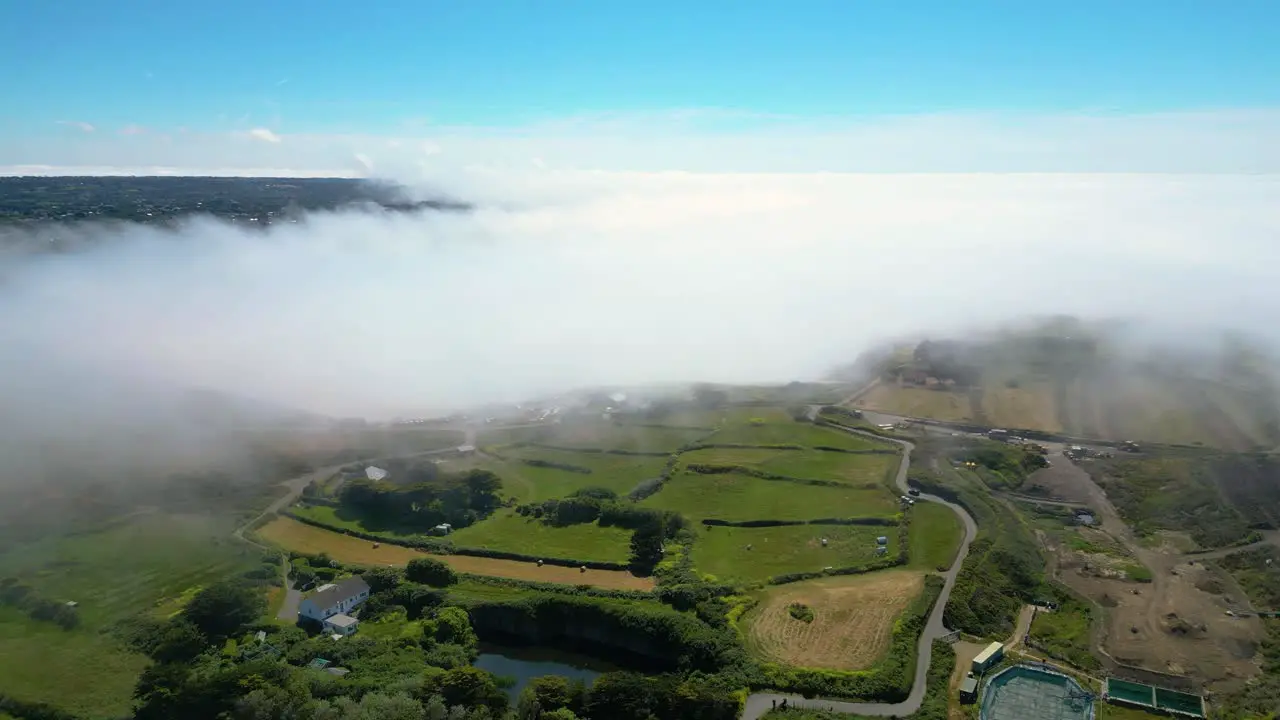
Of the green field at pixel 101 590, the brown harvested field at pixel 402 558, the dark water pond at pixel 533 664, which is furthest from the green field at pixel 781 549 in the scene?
the green field at pixel 101 590

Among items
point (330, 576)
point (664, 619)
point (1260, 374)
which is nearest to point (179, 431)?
point (330, 576)

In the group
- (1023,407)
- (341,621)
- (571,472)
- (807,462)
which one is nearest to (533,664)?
(341,621)

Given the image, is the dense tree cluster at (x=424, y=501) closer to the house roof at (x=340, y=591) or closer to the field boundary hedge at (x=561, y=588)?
the field boundary hedge at (x=561, y=588)

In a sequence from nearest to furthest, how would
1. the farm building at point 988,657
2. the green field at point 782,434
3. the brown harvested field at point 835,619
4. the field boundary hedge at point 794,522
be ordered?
the farm building at point 988,657
the brown harvested field at point 835,619
the field boundary hedge at point 794,522
the green field at point 782,434

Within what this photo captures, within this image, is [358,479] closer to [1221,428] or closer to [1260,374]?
[1221,428]

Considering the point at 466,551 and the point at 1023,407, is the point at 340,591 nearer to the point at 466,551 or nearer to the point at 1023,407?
the point at 466,551

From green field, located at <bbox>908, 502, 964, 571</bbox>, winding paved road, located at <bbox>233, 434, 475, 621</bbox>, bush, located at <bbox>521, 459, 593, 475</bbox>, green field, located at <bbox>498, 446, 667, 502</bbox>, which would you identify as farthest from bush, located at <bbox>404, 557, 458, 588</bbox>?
green field, located at <bbox>908, 502, 964, 571</bbox>

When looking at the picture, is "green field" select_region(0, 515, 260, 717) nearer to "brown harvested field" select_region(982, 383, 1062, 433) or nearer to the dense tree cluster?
the dense tree cluster
